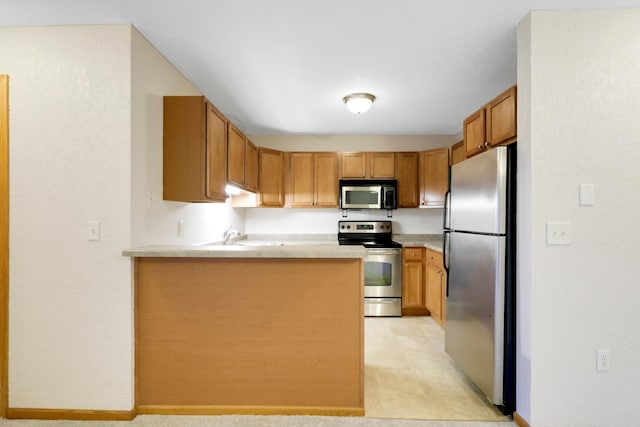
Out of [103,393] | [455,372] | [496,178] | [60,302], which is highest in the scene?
[496,178]

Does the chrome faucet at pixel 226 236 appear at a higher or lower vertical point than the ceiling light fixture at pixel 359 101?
lower

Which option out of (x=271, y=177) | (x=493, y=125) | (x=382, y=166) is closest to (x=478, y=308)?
(x=493, y=125)

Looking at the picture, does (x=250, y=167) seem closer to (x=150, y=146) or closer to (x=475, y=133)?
(x=150, y=146)

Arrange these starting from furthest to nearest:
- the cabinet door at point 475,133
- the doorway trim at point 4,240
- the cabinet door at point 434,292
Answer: the cabinet door at point 434,292 < the cabinet door at point 475,133 < the doorway trim at point 4,240

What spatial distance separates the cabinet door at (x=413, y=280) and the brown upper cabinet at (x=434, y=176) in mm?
716

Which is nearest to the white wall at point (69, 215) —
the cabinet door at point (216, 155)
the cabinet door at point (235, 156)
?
the cabinet door at point (216, 155)

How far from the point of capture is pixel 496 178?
6.54ft

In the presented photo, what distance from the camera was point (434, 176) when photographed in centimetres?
434

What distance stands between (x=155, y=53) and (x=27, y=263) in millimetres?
1592

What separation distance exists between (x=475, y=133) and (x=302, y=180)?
2.44 m

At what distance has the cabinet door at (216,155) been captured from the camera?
7.76 feet

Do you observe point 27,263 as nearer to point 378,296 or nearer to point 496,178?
point 496,178

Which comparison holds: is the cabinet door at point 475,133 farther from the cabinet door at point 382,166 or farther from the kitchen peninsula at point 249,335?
the cabinet door at point 382,166

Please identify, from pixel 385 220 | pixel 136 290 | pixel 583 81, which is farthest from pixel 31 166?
pixel 385 220
